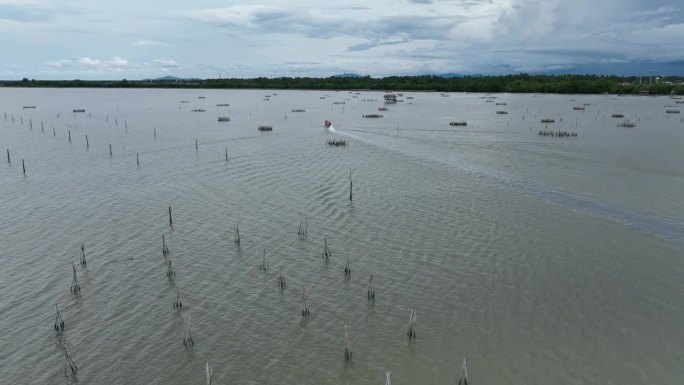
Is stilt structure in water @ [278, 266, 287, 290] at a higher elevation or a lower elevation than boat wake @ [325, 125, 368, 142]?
lower

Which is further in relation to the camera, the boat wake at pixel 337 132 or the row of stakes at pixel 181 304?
the boat wake at pixel 337 132

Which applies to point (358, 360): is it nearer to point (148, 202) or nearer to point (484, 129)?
point (148, 202)

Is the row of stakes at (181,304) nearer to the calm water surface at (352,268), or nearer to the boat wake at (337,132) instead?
the calm water surface at (352,268)

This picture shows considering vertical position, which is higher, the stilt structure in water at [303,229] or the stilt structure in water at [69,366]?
the stilt structure in water at [303,229]

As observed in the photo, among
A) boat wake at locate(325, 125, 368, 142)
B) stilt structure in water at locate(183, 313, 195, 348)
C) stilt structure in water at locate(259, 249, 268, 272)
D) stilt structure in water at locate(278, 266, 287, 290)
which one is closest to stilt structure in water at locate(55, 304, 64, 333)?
stilt structure in water at locate(183, 313, 195, 348)

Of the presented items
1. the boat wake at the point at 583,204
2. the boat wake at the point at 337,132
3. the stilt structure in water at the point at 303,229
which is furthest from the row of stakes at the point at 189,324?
the boat wake at the point at 337,132

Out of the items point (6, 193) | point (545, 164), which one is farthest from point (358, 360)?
point (545, 164)

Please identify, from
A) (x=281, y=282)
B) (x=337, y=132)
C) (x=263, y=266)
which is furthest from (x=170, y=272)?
(x=337, y=132)

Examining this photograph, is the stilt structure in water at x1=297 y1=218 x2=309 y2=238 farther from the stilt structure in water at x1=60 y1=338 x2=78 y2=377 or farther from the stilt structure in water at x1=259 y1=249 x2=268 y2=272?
the stilt structure in water at x1=60 y1=338 x2=78 y2=377

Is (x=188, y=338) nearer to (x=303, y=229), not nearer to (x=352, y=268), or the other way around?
(x=352, y=268)
